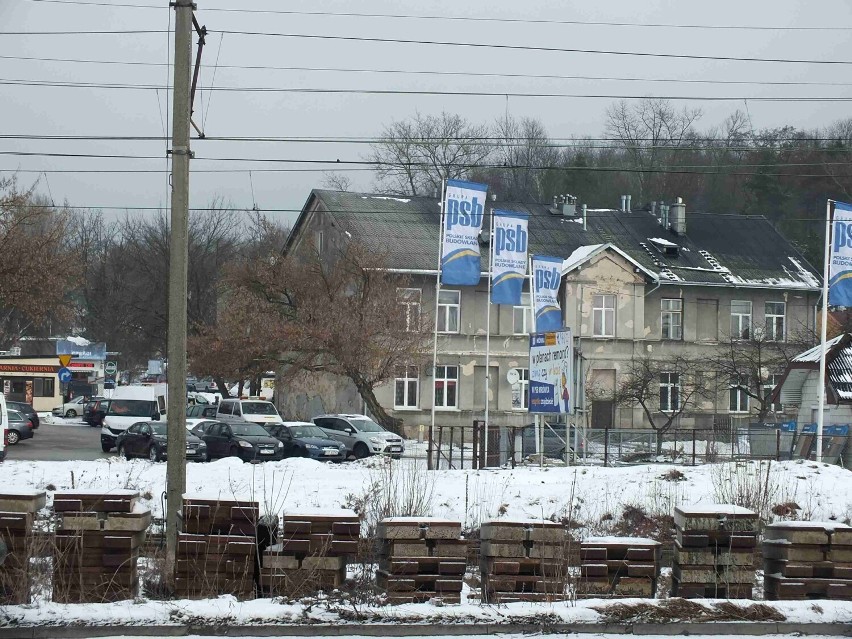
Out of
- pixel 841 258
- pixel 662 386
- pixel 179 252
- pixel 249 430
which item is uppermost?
pixel 841 258

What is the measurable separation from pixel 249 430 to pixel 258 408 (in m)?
9.73

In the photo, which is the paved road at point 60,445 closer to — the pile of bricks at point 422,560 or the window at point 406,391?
the window at point 406,391

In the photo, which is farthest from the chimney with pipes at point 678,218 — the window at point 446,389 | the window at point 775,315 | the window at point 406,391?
the window at point 406,391

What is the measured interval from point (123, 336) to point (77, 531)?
69.1m

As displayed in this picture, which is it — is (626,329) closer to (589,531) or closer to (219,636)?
(589,531)

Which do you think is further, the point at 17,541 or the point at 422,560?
the point at 422,560

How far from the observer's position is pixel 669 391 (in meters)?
52.1

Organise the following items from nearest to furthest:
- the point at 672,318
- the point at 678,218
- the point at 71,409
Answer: the point at 672,318 → the point at 678,218 → the point at 71,409

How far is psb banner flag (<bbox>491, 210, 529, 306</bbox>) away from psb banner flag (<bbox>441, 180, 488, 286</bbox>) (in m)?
0.66

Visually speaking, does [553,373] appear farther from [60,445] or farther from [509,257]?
[60,445]

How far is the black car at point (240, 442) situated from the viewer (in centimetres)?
3478

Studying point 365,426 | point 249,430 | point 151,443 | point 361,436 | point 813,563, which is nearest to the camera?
point 813,563

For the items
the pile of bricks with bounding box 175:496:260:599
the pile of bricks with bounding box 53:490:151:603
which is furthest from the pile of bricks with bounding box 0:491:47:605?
the pile of bricks with bounding box 175:496:260:599

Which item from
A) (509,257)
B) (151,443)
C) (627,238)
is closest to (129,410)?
(151,443)
